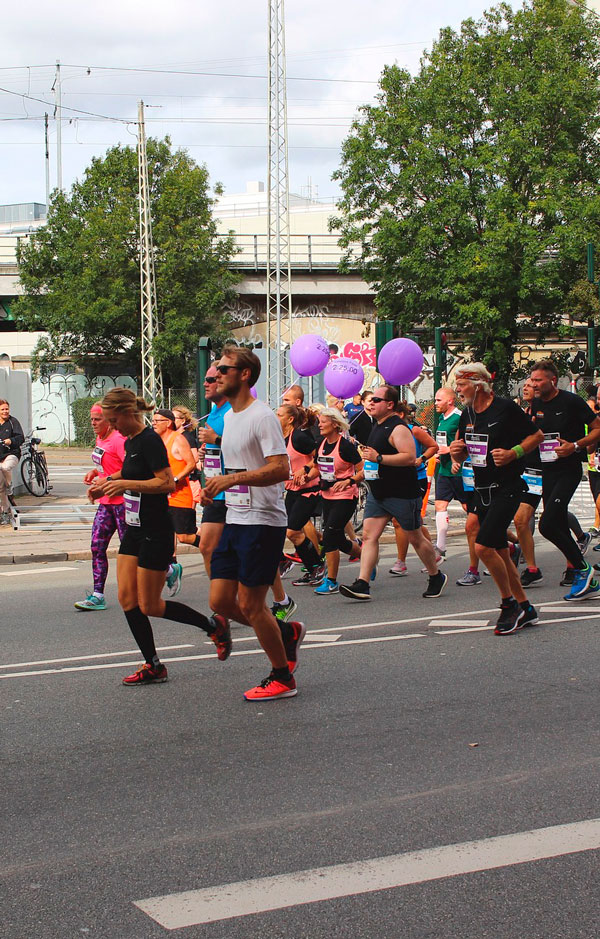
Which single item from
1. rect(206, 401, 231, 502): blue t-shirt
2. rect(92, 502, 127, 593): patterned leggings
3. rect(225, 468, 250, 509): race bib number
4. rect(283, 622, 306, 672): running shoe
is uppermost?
rect(206, 401, 231, 502): blue t-shirt

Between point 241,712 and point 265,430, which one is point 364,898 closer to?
point 241,712

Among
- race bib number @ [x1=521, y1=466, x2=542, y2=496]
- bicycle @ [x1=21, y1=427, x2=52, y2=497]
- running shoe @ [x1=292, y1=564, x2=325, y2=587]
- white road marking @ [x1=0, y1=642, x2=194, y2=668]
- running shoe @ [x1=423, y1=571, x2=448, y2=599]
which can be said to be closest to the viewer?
white road marking @ [x1=0, y1=642, x2=194, y2=668]

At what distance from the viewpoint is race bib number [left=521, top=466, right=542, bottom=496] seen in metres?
9.98

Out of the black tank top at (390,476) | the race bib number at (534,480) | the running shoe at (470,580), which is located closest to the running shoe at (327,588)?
the black tank top at (390,476)

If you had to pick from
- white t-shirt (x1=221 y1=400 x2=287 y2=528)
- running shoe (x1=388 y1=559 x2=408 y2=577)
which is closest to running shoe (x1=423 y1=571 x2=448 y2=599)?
running shoe (x1=388 y1=559 x2=408 y2=577)

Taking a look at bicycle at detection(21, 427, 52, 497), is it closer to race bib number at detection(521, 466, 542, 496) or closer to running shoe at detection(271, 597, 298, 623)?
race bib number at detection(521, 466, 542, 496)

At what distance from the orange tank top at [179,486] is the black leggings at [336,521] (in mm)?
1449

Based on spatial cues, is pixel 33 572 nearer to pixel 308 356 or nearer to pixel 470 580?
pixel 470 580

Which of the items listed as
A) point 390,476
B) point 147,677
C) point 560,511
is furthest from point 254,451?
point 560,511

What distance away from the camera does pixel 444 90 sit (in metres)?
36.4

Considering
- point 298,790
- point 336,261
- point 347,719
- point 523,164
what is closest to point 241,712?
point 347,719

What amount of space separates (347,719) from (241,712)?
0.59 meters

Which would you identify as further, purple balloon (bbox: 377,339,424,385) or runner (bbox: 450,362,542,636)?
purple balloon (bbox: 377,339,424,385)

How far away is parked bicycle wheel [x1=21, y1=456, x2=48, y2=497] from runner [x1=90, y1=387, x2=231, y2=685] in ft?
48.3
